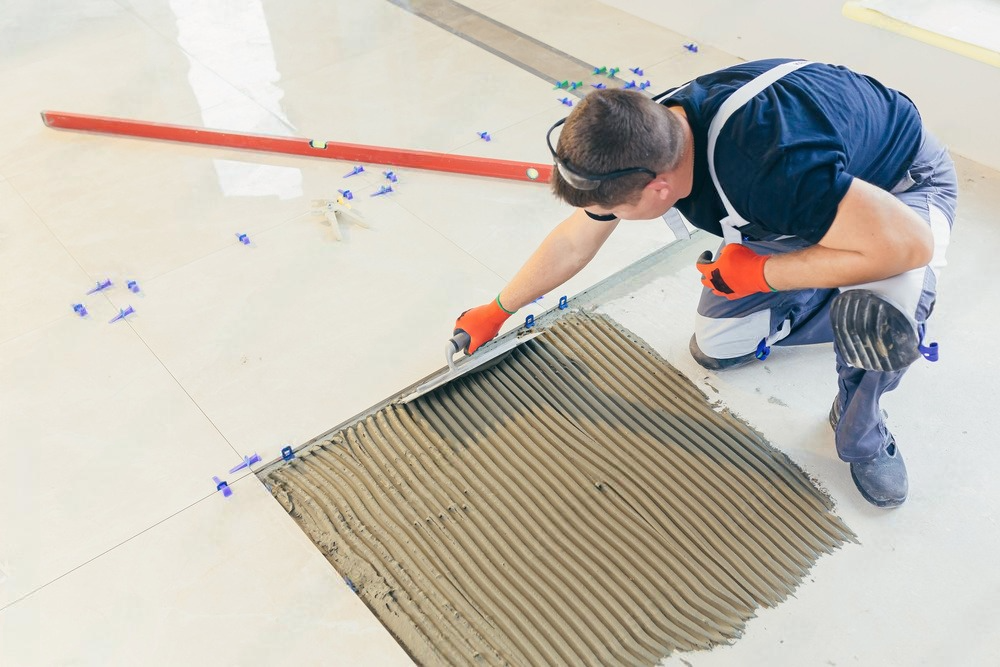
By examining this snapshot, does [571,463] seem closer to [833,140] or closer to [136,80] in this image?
[833,140]

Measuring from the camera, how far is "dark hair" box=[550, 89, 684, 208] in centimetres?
159

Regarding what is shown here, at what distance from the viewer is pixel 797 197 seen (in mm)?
Result: 1640

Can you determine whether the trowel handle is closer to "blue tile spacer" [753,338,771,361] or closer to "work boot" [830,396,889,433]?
"blue tile spacer" [753,338,771,361]

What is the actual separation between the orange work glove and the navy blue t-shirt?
580 mm

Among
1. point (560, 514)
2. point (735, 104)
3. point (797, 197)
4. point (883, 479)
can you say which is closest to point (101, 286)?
point (560, 514)

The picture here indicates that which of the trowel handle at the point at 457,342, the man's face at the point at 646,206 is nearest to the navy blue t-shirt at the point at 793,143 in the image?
the man's face at the point at 646,206

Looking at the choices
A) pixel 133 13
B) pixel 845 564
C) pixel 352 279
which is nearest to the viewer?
pixel 845 564

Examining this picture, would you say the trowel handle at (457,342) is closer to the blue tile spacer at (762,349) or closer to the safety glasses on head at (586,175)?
the safety glasses on head at (586,175)

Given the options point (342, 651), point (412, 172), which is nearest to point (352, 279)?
point (412, 172)

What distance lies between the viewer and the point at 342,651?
1.84m

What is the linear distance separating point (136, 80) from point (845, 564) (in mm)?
3594

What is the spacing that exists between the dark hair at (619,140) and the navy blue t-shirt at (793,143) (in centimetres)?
13

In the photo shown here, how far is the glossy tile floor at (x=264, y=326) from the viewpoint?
192cm

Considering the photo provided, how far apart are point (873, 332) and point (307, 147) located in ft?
7.59
